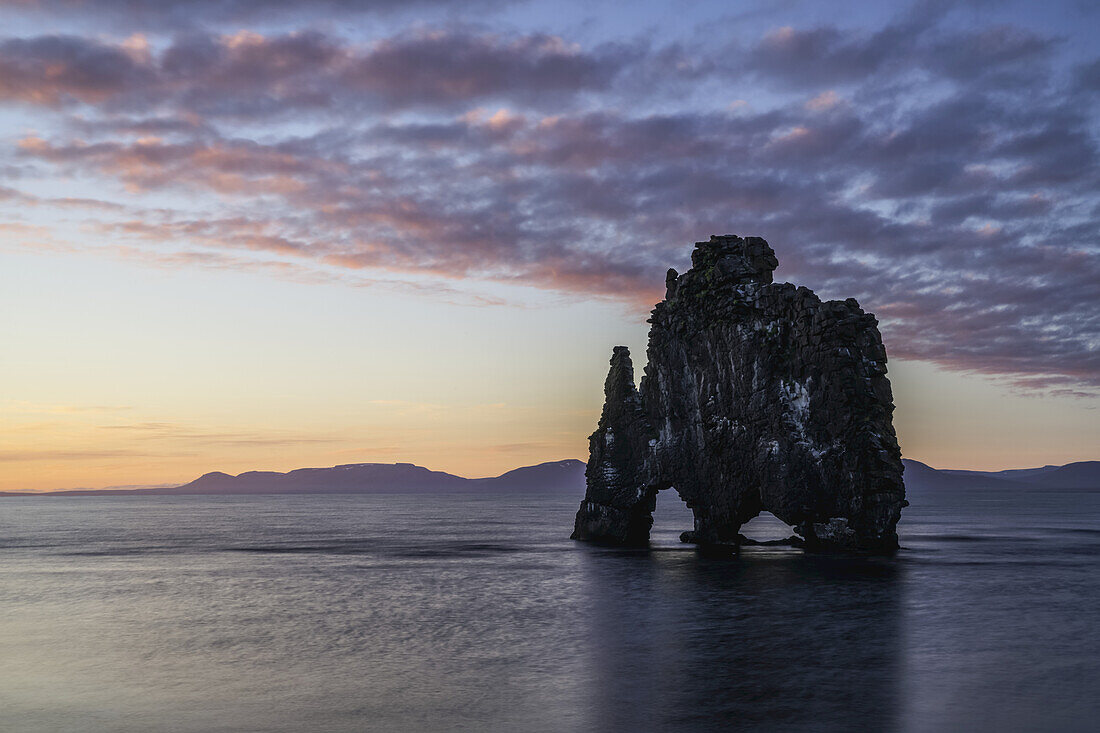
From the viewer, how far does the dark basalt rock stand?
58844 mm

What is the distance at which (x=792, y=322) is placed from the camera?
62.5 m

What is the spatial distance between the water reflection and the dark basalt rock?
7891mm

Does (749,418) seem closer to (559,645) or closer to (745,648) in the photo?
(745,648)

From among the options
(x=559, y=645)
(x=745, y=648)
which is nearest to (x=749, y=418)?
(x=745, y=648)

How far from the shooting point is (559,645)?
30.0 metres

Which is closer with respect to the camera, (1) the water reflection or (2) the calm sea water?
(1) the water reflection

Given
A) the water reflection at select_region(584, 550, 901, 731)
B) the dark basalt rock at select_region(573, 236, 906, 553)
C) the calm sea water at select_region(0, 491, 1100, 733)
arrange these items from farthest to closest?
1. the dark basalt rock at select_region(573, 236, 906, 553)
2. the calm sea water at select_region(0, 491, 1100, 733)
3. the water reflection at select_region(584, 550, 901, 731)

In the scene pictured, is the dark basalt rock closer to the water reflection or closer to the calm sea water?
the calm sea water

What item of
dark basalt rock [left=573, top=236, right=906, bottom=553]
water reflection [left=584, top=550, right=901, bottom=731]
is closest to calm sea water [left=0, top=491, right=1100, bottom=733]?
water reflection [left=584, top=550, right=901, bottom=731]

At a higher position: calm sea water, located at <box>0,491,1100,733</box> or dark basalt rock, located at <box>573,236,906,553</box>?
dark basalt rock, located at <box>573,236,906,553</box>

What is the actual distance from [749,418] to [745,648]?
37.6 m

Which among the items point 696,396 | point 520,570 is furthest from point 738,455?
point 520,570

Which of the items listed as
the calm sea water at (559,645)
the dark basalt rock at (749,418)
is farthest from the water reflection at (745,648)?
the dark basalt rock at (749,418)

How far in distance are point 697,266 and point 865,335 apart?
1498 centimetres
